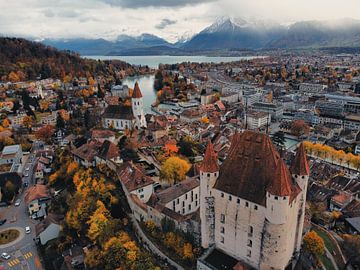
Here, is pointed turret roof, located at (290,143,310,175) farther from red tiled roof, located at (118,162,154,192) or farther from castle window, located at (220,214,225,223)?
red tiled roof, located at (118,162,154,192)

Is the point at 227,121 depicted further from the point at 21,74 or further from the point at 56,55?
the point at 56,55

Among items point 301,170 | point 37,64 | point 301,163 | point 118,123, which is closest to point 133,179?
point 301,170

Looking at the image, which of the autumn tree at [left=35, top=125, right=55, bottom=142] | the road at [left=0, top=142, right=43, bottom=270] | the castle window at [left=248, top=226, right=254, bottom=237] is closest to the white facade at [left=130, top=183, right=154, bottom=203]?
the road at [left=0, top=142, right=43, bottom=270]

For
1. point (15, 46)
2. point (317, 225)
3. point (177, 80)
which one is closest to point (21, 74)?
point (15, 46)

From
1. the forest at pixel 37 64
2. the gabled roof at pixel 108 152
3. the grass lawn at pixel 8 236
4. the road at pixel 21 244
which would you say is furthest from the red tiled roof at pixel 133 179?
the forest at pixel 37 64

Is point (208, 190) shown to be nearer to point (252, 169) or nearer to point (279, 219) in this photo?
point (252, 169)

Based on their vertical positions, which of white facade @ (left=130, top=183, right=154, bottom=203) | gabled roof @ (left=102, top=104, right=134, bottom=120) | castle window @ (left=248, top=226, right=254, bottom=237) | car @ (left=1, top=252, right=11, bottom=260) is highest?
gabled roof @ (left=102, top=104, right=134, bottom=120)
